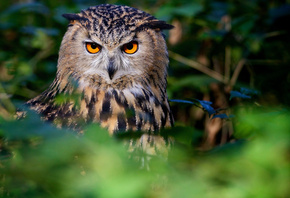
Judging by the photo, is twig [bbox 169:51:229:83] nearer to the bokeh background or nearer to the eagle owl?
the bokeh background

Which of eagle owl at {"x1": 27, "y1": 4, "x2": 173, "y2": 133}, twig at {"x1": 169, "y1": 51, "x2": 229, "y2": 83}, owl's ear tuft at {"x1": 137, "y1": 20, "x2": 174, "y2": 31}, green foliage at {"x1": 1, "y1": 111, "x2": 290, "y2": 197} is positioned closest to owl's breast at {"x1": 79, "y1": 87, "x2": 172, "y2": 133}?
eagle owl at {"x1": 27, "y1": 4, "x2": 173, "y2": 133}

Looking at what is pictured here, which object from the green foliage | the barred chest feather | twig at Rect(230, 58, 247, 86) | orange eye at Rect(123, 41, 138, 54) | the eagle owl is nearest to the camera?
the green foliage

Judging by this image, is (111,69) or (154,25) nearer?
(111,69)

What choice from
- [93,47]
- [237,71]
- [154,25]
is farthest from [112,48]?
[237,71]

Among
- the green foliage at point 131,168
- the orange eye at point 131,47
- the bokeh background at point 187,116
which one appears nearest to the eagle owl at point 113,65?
the orange eye at point 131,47

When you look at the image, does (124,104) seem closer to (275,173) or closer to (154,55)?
(154,55)

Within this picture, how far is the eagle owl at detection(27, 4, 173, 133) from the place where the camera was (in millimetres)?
1832

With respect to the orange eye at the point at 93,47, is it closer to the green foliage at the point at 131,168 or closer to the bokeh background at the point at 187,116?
the bokeh background at the point at 187,116

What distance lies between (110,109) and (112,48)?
347 mm

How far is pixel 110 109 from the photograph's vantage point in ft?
5.81

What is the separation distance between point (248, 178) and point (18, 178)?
1.31 feet

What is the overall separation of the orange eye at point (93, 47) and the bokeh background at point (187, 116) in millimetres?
492

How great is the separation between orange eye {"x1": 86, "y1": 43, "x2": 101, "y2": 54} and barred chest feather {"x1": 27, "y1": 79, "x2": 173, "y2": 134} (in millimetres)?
209

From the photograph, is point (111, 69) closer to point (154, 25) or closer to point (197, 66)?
point (154, 25)
